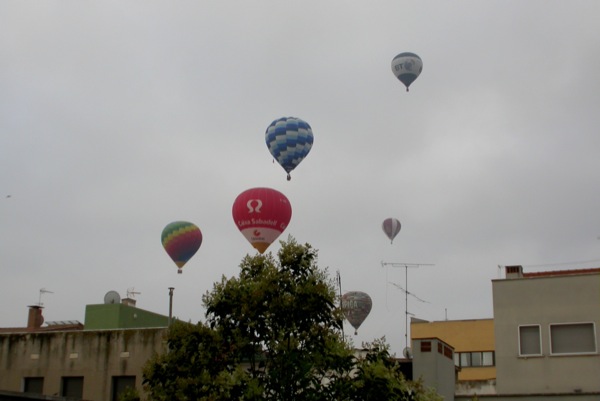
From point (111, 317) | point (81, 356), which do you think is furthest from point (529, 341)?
point (111, 317)

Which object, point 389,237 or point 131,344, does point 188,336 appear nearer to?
point 131,344

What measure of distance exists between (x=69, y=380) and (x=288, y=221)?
15118 millimetres

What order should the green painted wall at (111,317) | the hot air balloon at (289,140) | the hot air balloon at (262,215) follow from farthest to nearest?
the hot air balloon at (289,140)
the hot air balloon at (262,215)
the green painted wall at (111,317)

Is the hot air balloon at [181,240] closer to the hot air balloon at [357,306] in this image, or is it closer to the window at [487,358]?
the hot air balloon at [357,306]

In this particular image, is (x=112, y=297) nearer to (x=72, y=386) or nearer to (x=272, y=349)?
(x=72, y=386)

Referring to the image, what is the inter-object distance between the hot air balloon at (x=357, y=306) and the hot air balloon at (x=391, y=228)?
4930 millimetres

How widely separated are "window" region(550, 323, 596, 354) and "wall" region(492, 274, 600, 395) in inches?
7.4

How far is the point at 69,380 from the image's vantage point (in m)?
43.1

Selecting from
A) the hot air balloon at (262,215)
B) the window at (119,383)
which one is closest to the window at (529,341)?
the window at (119,383)

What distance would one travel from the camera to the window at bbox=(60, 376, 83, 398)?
42594 millimetres

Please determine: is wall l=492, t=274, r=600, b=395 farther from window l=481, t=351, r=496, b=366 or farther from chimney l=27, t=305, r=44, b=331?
chimney l=27, t=305, r=44, b=331

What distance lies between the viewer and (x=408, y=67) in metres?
66.0

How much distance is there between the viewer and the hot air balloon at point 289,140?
57.2 metres

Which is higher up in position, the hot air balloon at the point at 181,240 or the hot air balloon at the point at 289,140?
the hot air balloon at the point at 289,140
